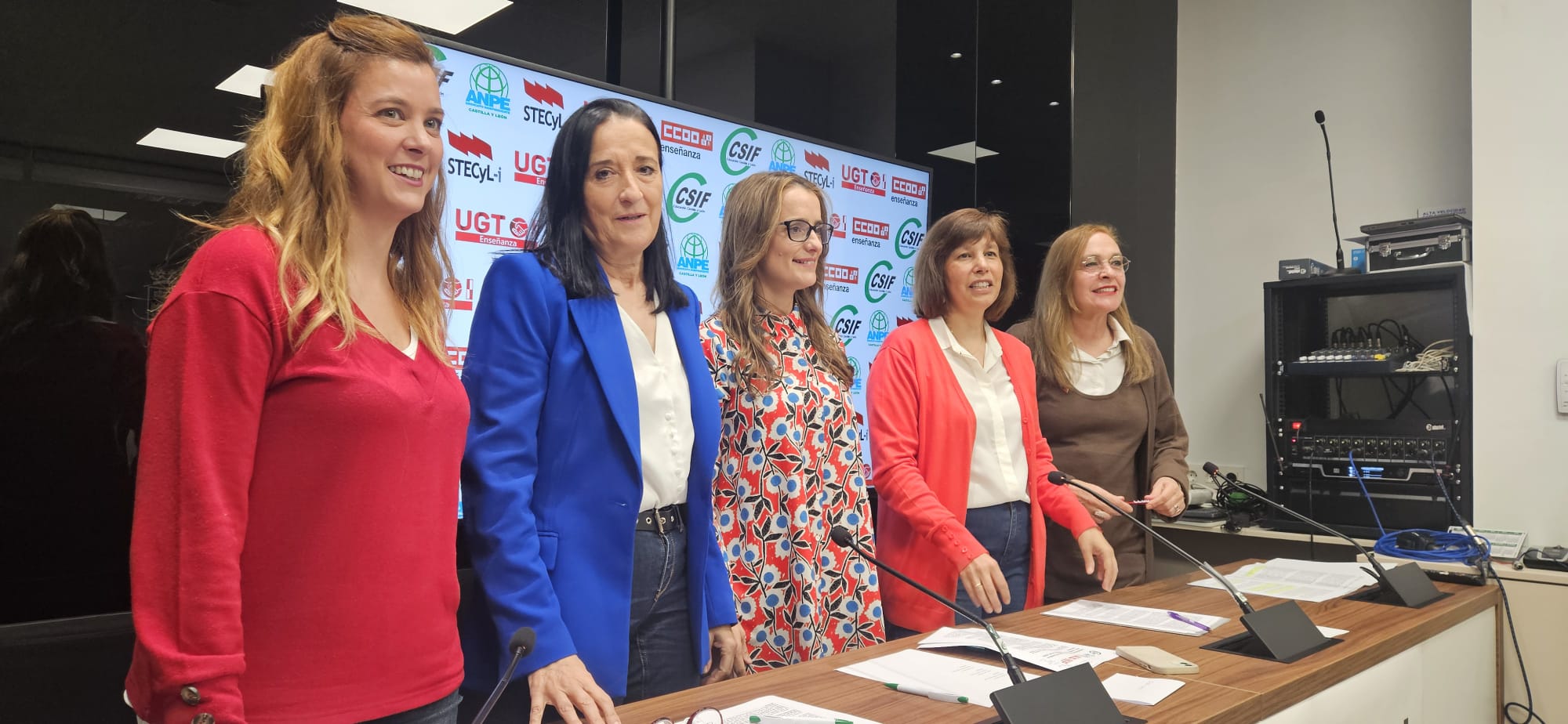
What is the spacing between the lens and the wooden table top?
1237 millimetres

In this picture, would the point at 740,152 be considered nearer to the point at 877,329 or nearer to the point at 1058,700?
the point at 877,329

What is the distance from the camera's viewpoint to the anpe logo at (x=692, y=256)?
9.97 ft

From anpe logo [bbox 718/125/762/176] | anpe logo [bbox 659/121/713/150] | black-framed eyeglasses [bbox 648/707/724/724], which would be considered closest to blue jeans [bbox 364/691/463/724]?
black-framed eyeglasses [bbox 648/707/724/724]

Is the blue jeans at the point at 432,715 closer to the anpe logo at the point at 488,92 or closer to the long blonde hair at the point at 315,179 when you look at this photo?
the long blonde hair at the point at 315,179

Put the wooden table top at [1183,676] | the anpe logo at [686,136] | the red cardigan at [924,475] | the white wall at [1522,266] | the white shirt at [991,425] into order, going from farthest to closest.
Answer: the white wall at [1522,266] < the anpe logo at [686,136] < the white shirt at [991,425] < the red cardigan at [924,475] < the wooden table top at [1183,676]

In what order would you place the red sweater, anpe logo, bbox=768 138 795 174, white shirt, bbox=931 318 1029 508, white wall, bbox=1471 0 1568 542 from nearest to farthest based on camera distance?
the red sweater
white shirt, bbox=931 318 1029 508
white wall, bbox=1471 0 1568 542
anpe logo, bbox=768 138 795 174

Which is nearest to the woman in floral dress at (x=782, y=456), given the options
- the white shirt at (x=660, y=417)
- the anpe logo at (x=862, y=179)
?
the white shirt at (x=660, y=417)

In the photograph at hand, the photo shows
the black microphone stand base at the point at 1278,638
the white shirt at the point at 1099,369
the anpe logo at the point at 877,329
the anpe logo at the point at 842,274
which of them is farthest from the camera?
the anpe logo at the point at 877,329

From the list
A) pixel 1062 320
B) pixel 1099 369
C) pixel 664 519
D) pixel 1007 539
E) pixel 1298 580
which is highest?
pixel 1062 320

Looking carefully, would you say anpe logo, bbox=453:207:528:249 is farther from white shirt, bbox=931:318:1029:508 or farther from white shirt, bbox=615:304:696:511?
white shirt, bbox=931:318:1029:508

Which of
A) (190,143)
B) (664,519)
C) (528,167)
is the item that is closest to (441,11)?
(528,167)

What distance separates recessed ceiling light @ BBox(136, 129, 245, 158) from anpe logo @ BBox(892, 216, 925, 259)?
2.49m

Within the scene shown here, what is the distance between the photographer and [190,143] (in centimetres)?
189

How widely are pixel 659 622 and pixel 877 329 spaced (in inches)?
95.6
